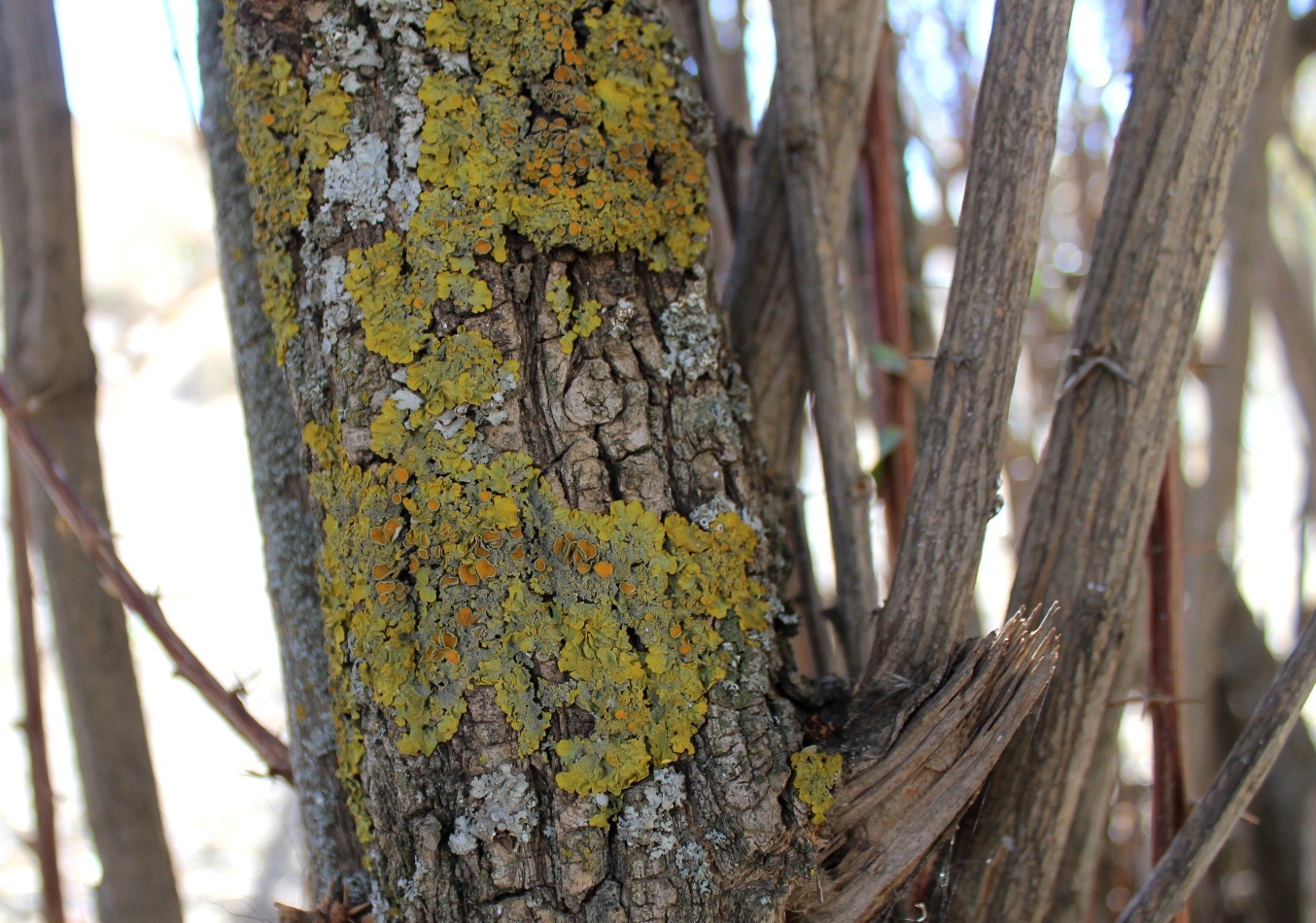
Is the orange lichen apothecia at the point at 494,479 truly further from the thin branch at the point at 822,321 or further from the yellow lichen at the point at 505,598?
the thin branch at the point at 822,321

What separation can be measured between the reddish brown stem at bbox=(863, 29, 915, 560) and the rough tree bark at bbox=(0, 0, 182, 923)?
107 centimetres

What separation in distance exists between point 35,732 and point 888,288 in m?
1.41

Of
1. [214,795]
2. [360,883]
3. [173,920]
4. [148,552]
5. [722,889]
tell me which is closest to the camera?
[722,889]

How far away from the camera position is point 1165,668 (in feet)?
3.16

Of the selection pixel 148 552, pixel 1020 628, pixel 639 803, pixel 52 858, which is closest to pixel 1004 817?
pixel 1020 628

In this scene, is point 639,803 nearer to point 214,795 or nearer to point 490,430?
point 490,430

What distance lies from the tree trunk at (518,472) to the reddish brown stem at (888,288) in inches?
19.0

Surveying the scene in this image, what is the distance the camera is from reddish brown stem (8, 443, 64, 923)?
4.43 feet

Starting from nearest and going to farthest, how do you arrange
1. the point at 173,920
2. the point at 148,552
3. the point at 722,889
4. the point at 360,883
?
the point at 722,889, the point at 360,883, the point at 173,920, the point at 148,552

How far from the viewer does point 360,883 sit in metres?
0.80

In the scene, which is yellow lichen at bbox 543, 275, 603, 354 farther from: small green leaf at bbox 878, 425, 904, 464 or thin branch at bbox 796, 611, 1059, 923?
small green leaf at bbox 878, 425, 904, 464

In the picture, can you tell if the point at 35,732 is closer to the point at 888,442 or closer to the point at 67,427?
the point at 67,427

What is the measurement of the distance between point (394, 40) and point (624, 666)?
1.78 ft

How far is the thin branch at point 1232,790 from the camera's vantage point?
2.56 ft
